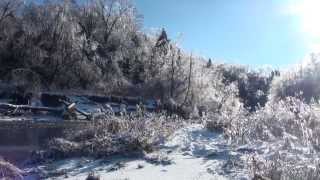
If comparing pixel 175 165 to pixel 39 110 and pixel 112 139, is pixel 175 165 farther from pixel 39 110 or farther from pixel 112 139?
pixel 39 110

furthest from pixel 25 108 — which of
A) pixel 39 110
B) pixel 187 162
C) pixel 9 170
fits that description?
pixel 9 170

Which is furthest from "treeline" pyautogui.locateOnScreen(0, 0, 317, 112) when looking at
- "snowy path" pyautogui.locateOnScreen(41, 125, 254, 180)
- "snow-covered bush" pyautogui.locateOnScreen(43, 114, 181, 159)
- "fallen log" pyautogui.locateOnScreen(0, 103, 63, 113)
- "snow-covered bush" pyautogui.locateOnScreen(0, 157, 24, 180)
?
"snow-covered bush" pyautogui.locateOnScreen(0, 157, 24, 180)

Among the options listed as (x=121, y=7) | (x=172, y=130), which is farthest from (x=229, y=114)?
(x=121, y=7)

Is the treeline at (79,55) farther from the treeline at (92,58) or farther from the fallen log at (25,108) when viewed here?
the fallen log at (25,108)

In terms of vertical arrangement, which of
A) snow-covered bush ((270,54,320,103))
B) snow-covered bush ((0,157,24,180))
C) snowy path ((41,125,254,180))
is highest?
snow-covered bush ((270,54,320,103))

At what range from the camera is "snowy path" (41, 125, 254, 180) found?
1177 cm

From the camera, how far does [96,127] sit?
17.6m

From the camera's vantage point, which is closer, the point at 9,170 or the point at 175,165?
the point at 9,170

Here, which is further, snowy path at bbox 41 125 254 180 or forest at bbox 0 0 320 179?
forest at bbox 0 0 320 179

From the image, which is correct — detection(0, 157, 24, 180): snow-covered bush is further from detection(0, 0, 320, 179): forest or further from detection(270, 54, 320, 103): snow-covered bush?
detection(270, 54, 320, 103): snow-covered bush

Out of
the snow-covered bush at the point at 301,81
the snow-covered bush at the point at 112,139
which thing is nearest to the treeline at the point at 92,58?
the snow-covered bush at the point at 301,81

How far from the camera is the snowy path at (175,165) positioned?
38.6ft

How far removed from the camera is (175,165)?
12961 millimetres

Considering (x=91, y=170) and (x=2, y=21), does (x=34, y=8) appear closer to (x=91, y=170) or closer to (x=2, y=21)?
(x=2, y=21)
